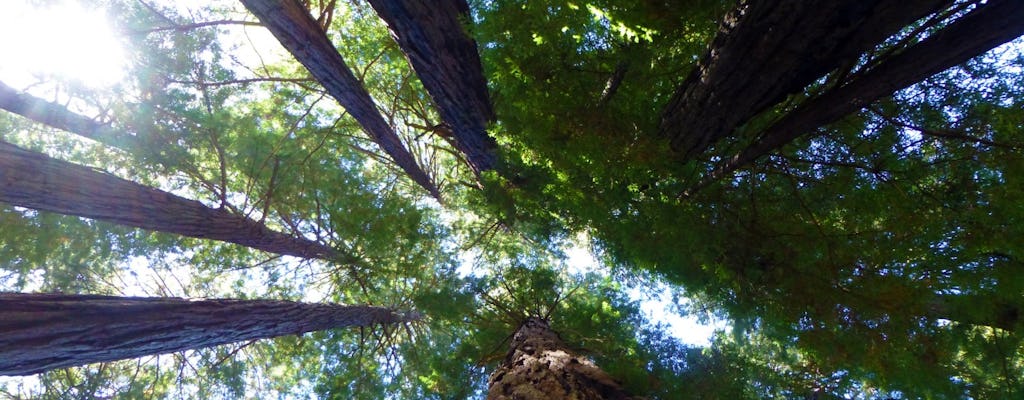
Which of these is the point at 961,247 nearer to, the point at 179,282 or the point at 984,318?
the point at 984,318

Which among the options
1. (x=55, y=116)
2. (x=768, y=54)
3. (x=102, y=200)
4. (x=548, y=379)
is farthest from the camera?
(x=55, y=116)

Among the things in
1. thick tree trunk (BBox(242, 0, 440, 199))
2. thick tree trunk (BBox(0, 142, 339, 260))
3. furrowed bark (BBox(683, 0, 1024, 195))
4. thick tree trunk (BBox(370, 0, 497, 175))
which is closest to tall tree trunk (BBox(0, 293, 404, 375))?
thick tree trunk (BBox(0, 142, 339, 260))

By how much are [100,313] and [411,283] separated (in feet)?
12.4

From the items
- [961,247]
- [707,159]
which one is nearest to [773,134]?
[707,159]

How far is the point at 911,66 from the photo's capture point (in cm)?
266

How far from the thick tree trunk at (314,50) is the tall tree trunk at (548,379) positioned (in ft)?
9.25

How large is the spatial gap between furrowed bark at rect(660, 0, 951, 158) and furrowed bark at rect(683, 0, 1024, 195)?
0.17 metres

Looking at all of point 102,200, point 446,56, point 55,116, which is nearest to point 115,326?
point 102,200

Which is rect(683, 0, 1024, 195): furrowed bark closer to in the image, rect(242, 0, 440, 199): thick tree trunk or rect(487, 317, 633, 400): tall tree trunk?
rect(487, 317, 633, 400): tall tree trunk

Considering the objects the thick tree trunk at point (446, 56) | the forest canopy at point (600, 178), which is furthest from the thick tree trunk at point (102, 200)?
the thick tree trunk at point (446, 56)

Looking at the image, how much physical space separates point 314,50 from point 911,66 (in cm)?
415

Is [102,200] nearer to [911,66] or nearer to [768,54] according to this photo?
[768,54]

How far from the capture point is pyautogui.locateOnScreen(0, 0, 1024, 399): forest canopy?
9.79 feet

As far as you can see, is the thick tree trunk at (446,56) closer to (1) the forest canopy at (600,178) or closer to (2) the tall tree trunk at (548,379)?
(1) the forest canopy at (600,178)
